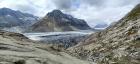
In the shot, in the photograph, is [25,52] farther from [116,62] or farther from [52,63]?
[116,62]

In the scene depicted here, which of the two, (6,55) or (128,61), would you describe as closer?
(6,55)

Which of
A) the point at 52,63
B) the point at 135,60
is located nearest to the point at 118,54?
the point at 135,60

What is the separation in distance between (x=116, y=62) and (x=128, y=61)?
1214 mm

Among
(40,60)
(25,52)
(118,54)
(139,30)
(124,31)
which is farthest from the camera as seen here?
(124,31)

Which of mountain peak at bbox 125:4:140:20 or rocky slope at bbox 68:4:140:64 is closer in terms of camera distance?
rocky slope at bbox 68:4:140:64

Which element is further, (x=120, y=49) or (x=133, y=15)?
(x=133, y=15)

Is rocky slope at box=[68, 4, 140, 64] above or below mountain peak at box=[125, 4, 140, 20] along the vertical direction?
below

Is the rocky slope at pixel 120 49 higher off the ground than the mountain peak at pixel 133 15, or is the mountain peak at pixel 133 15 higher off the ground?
the mountain peak at pixel 133 15

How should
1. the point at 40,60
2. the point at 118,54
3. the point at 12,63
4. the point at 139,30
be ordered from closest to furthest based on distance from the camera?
1. the point at 12,63
2. the point at 40,60
3. the point at 118,54
4. the point at 139,30

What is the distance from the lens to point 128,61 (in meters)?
26.4

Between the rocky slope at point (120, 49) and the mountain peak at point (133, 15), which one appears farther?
the mountain peak at point (133, 15)

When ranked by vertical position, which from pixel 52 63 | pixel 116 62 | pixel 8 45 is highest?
pixel 8 45

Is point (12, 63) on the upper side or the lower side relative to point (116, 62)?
upper

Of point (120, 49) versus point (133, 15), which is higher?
point (133, 15)
